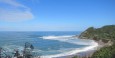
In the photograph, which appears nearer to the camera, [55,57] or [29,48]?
[29,48]

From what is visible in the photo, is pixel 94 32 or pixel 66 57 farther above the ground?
pixel 94 32

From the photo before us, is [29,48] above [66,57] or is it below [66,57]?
above

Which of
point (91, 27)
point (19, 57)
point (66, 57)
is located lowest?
point (66, 57)

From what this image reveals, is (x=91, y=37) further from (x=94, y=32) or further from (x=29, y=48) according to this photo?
(x=29, y=48)

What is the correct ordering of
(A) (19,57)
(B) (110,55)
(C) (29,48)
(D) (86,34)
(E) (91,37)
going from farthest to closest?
(D) (86,34), (E) (91,37), (B) (110,55), (C) (29,48), (A) (19,57)

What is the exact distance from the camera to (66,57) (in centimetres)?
4928

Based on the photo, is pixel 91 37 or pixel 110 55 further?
pixel 91 37

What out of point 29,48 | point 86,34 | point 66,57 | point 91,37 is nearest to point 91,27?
point 86,34

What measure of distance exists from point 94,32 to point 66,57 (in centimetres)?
7508

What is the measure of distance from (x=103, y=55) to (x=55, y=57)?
17576 mm

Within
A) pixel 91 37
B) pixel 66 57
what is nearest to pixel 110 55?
pixel 66 57

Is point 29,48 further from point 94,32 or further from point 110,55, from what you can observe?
point 94,32

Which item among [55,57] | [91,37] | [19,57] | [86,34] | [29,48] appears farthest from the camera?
[86,34]

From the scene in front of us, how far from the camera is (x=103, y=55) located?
33.3 m
